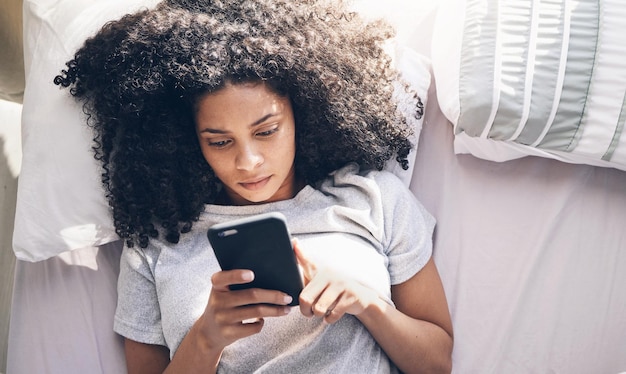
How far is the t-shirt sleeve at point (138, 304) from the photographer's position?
3.53ft

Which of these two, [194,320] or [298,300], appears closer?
[298,300]

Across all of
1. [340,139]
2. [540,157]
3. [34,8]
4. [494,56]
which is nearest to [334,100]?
[340,139]

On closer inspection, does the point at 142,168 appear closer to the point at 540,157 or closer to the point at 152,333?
the point at 152,333

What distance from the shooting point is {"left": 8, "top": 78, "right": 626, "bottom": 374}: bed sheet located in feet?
3.65

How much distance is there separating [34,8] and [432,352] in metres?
0.93

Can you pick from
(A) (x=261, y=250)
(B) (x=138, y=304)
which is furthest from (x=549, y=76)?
(B) (x=138, y=304)

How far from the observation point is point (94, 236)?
114 cm

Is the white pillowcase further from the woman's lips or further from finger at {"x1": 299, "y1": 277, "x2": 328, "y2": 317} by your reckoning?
finger at {"x1": 299, "y1": 277, "x2": 328, "y2": 317}

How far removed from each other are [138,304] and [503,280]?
0.64m

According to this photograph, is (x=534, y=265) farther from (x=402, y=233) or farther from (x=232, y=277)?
(x=232, y=277)

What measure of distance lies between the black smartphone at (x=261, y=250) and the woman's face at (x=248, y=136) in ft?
0.57

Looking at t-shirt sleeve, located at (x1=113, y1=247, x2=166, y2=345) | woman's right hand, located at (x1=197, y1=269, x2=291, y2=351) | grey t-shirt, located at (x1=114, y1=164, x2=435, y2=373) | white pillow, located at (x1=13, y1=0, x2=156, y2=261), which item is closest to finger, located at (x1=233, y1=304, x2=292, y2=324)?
woman's right hand, located at (x1=197, y1=269, x2=291, y2=351)

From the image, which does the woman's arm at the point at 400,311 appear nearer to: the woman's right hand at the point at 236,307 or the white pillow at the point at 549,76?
the woman's right hand at the point at 236,307

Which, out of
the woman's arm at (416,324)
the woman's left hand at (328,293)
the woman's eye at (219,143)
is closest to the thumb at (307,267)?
the woman's left hand at (328,293)
